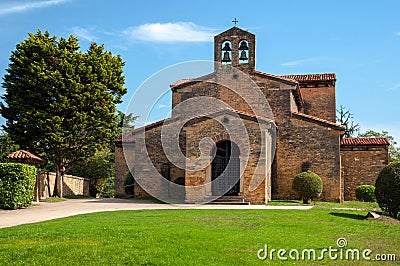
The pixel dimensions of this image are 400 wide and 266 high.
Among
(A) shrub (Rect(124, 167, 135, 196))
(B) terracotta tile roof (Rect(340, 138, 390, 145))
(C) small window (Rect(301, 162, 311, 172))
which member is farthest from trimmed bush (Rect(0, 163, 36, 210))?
(B) terracotta tile roof (Rect(340, 138, 390, 145))

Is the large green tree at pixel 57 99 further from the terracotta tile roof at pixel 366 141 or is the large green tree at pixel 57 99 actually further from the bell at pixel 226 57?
the terracotta tile roof at pixel 366 141

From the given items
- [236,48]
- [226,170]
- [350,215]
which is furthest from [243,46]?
[350,215]

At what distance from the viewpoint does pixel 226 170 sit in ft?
85.4

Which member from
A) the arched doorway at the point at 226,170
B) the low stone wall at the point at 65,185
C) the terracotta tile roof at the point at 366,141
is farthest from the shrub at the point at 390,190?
the low stone wall at the point at 65,185

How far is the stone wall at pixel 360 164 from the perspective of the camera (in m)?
31.6

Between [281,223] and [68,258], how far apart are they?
23.0 ft

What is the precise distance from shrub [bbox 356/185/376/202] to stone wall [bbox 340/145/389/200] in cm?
214

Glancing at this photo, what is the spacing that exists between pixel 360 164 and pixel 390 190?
1537 cm

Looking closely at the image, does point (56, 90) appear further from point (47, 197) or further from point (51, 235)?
point (51, 235)

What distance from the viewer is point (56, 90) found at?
28656 mm

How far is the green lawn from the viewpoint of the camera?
32.5 feet

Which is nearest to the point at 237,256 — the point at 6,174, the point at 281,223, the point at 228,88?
the point at 281,223

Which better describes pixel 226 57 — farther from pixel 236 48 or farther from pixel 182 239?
pixel 182 239

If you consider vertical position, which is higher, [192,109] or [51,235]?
[192,109]
